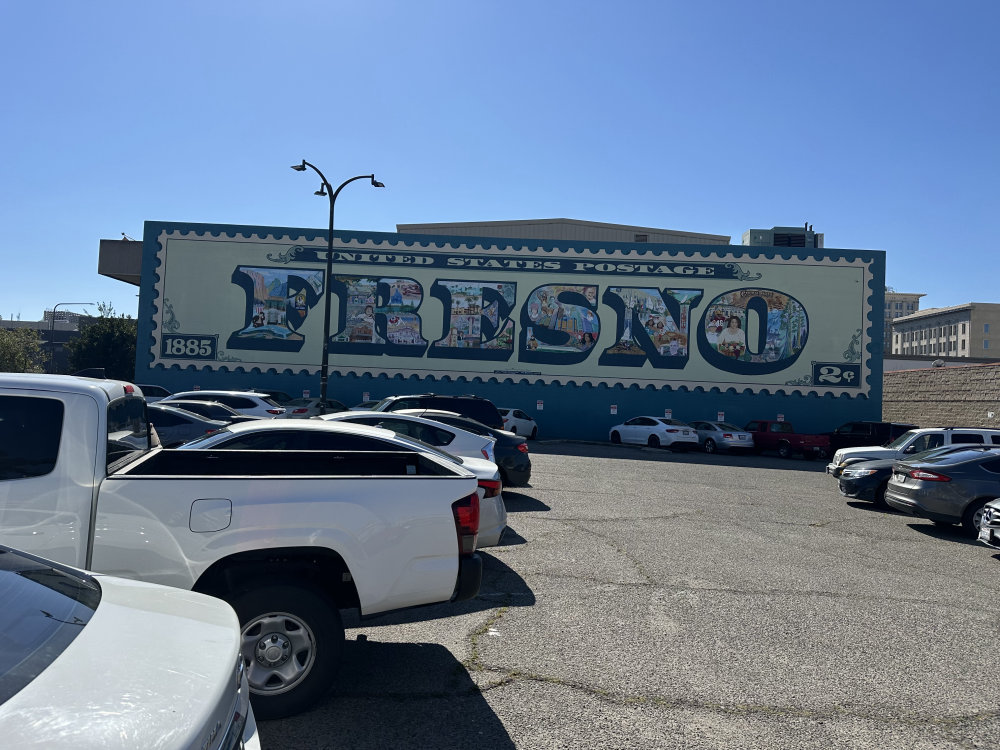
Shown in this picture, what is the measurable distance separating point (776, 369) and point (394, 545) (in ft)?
101

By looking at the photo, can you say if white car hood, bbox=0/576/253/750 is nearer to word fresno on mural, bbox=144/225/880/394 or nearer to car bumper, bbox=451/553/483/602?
car bumper, bbox=451/553/483/602

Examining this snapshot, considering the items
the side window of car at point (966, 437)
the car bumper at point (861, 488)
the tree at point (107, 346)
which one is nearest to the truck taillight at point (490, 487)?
the car bumper at point (861, 488)

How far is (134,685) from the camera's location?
2215 millimetres

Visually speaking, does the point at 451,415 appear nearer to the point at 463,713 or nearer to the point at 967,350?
the point at 463,713

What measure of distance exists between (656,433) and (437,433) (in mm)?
19048

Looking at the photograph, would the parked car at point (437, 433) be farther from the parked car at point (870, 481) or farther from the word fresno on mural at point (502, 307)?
the word fresno on mural at point (502, 307)

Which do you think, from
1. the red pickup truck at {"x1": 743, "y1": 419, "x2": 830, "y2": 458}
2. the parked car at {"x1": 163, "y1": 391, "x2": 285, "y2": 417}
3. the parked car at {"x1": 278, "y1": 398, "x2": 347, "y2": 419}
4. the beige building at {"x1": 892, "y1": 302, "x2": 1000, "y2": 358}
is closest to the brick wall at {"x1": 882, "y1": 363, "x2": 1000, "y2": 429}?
the red pickup truck at {"x1": 743, "y1": 419, "x2": 830, "y2": 458}

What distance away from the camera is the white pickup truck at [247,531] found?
4.20 m

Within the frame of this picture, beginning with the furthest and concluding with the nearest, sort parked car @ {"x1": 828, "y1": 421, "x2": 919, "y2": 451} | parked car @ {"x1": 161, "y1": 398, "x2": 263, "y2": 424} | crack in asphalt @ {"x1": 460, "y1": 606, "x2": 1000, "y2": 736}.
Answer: parked car @ {"x1": 828, "y1": 421, "x2": 919, "y2": 451} < parked car @ {"x1": 161, "y1": 398, "x2": 263, "y2": 424} < crack in asphalt @ {"x1": 460, "y1": 606, "x2": 1000, "y2": 736}

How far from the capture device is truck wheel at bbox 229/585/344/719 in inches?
168

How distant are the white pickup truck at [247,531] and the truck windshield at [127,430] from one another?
6 centimetres

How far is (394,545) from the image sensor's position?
4410mm

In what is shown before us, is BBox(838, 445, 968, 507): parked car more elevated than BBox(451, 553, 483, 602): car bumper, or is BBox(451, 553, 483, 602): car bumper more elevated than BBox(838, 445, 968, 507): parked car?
BBox(451, 553, 483, 602): car bumper

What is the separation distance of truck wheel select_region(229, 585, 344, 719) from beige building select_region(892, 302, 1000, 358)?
14582cm
